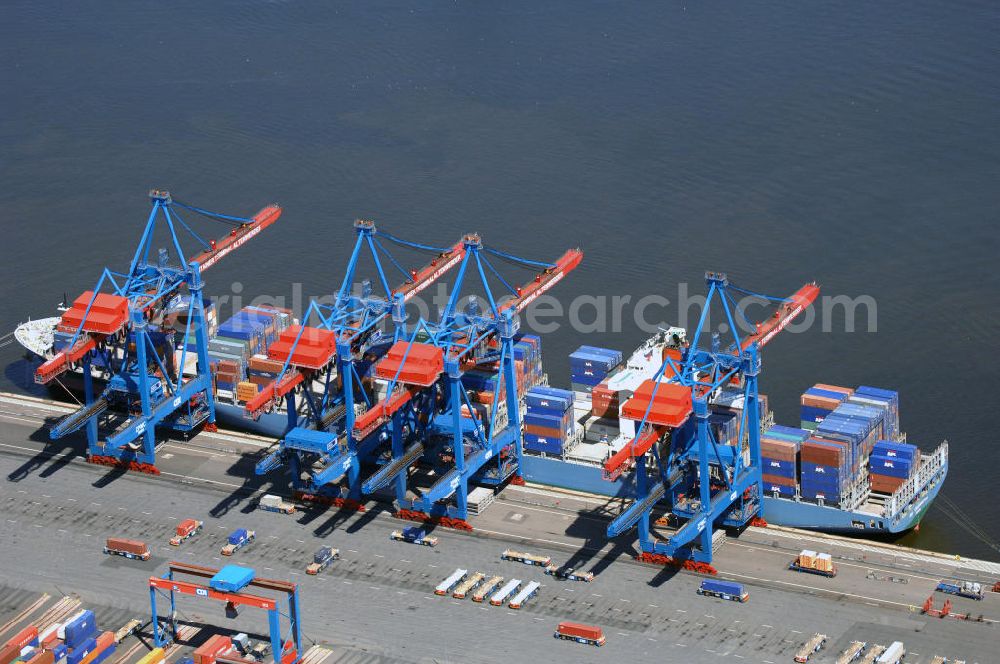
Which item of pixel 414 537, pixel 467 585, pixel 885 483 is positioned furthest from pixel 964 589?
pixel 414 537

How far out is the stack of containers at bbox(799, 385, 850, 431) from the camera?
151250mm

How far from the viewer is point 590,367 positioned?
162750mm

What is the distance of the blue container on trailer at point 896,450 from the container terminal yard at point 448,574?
7.44 m

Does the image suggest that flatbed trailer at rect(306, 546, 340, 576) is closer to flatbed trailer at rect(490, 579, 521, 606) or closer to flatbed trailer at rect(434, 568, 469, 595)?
flatbed trailer at rect(434, 568, 469, 595)

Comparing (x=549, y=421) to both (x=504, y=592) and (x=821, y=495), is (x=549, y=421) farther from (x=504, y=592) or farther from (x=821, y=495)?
(x=821, y=495)

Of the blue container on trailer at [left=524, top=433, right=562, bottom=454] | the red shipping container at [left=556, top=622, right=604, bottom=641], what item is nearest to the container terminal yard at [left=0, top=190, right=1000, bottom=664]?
the red shipping container at [left=556, top=622, right=604, bottom=641]

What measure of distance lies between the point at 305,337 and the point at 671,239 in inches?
2231

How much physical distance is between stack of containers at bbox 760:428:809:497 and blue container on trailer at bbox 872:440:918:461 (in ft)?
19.3

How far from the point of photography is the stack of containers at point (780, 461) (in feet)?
470

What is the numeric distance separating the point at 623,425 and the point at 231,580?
4305cm

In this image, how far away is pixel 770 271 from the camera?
185625 millimetres

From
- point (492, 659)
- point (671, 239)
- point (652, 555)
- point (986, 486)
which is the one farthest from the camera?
point (671, 239)

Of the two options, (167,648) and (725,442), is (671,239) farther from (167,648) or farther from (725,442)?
(167,648)

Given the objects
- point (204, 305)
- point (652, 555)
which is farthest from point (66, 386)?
point (652, 555)
